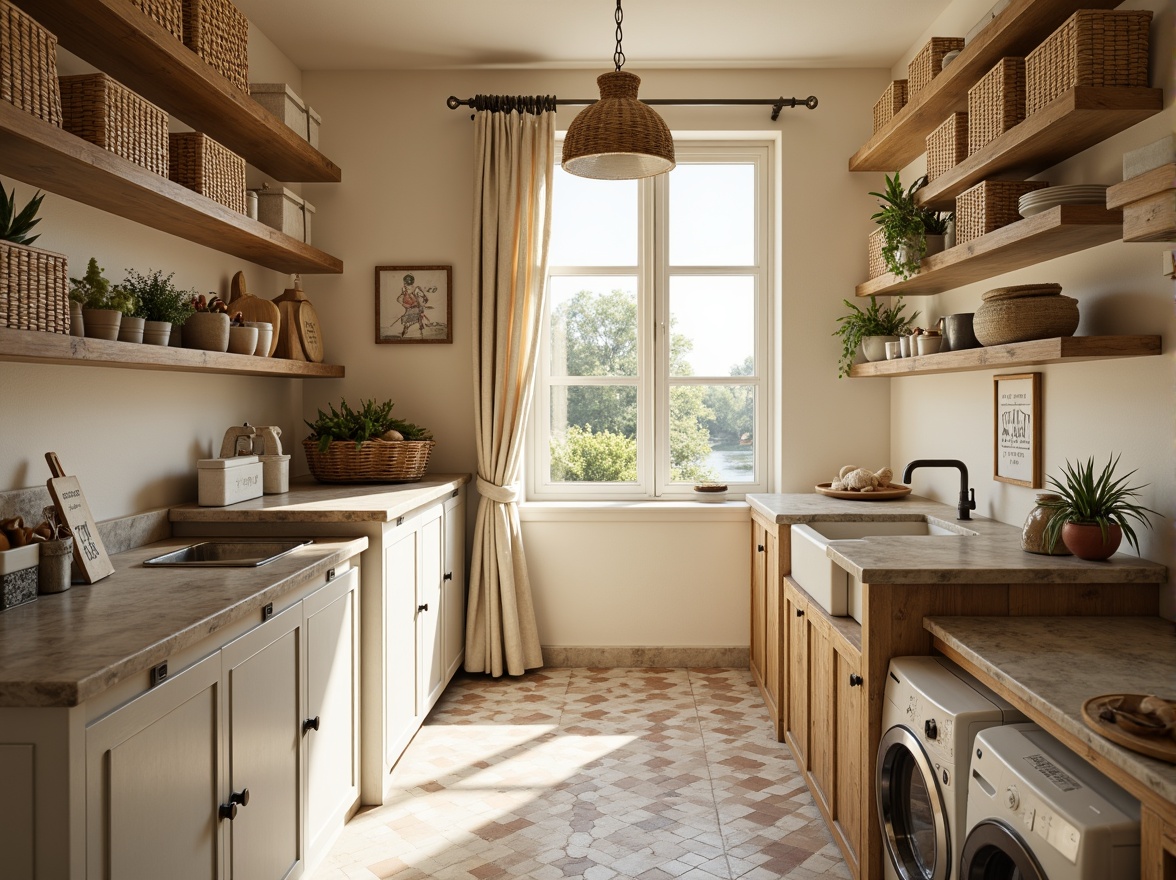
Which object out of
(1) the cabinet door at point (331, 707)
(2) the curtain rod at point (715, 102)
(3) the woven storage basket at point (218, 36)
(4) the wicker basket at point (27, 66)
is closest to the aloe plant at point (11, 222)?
(4) the wicker basket at point (27, 66)

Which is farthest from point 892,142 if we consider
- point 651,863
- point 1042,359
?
point 651,863

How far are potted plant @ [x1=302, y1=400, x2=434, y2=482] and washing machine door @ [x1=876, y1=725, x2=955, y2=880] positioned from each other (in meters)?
2.26

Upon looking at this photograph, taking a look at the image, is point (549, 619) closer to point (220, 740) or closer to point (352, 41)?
point (220, 740)

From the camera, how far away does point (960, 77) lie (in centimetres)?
282

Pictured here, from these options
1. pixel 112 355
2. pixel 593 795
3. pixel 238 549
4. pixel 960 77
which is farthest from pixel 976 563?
pixel 112 355

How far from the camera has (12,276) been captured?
1.70m

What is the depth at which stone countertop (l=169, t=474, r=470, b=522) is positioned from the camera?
2.66 meters

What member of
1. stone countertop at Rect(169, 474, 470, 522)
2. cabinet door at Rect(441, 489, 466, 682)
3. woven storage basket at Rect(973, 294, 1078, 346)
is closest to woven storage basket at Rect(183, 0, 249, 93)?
stone countertop at Rect(169, 474, 470, 522)

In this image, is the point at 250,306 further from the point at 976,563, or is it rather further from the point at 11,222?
the point at 976,563

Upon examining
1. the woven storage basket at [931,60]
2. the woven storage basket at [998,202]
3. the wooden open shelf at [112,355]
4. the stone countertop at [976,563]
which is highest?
the woven storage basket at [931,60]

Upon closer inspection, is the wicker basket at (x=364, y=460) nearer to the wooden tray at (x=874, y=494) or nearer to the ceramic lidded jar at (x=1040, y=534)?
the wooden tray at (x=874, y=494)

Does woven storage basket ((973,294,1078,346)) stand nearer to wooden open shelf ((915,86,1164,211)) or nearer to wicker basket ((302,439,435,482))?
wooden open shelf ((915,86,1164,211))

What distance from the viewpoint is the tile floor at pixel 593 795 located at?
2.35m

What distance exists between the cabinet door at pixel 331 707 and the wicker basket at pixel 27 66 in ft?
4.27
